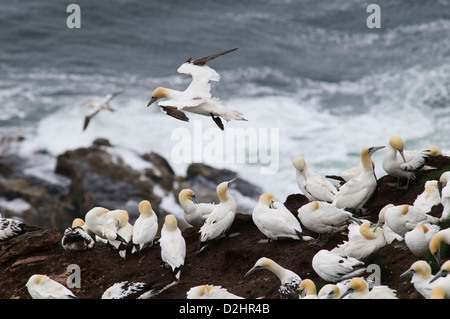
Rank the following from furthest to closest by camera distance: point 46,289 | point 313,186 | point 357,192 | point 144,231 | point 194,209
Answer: point 194,209 < point 313,186 < point 144,231 < point 357,192 < point 46,289

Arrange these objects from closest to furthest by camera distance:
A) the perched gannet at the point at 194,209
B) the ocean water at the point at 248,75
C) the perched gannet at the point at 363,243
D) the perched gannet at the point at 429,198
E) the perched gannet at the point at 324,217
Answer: the perched gannet at the point at 363,243 < the perched gannet at the point at 324,217 < the perched gannet at the point at 429,198 < the perched gannet at the point at 194,209 < the ocean water at the point at 248,75

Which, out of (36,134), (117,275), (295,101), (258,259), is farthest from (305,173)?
(295,101)

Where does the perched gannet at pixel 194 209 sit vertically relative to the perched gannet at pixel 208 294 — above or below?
below

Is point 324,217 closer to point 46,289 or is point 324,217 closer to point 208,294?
point 208,294

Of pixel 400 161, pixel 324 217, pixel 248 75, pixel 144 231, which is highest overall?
pixel 400 161

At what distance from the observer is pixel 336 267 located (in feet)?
26.2

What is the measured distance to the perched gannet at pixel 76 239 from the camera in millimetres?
10016

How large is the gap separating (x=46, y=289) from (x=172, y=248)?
1.61 m

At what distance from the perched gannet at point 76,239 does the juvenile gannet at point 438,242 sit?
15.8 ft

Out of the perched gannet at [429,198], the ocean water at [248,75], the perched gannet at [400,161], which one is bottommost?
the ocean water at [248,75]

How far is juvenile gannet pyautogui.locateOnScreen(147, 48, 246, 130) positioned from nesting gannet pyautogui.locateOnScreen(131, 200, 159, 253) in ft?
4.47

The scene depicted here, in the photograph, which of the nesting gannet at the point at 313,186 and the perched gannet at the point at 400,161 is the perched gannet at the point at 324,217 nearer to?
the nesting gannet at the point at 313,186

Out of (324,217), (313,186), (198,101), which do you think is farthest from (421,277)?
(198,101)

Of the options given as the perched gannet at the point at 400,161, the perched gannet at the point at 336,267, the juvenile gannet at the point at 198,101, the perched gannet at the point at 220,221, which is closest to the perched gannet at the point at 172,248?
the perched gannet at the point at 220,221
